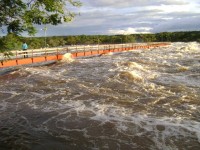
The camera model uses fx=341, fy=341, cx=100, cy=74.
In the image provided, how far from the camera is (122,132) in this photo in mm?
10461

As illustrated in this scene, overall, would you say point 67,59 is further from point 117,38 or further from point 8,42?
point 117,38

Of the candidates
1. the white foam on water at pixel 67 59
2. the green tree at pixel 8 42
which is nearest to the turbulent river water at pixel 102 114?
the green tree at pixel 8 42

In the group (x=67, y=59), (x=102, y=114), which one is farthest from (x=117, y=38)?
(x=102, y=114)

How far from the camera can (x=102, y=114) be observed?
41.2ft

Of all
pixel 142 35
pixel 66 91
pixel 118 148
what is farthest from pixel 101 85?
pixel 142 35

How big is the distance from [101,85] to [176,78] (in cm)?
522

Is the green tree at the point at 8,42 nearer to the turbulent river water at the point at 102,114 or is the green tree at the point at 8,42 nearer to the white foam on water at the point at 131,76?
the turbulent river water at the point at 102,114

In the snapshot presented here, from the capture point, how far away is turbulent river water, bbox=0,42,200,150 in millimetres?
9664

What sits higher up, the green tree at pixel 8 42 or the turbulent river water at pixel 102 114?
the green tree at pixel 8 42

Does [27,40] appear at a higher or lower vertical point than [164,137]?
higher

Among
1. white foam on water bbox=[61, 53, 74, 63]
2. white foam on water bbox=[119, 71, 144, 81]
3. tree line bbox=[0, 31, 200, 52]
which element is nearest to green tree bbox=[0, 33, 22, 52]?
white foam on water bbox=[119, 71, 144, 81]

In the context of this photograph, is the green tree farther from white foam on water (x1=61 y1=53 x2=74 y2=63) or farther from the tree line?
the tree line

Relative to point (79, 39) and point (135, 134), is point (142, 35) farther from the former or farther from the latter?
point (135, 134)

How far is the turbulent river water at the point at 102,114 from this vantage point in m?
9.66
